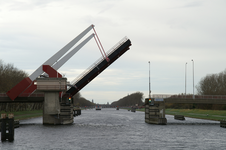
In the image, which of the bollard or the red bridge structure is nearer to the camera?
the bollard

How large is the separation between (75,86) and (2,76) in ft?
90.2

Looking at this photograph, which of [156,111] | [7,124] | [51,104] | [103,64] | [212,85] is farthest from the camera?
[212,85]

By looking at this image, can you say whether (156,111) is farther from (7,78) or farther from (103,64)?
(7,78)

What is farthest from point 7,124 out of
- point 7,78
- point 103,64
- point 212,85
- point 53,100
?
point 212,85

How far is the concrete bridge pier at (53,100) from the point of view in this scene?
4472cm

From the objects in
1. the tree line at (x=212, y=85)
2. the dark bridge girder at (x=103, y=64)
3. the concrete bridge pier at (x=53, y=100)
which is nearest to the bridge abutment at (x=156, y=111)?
the dark bridge girder at (x=103, y=64)

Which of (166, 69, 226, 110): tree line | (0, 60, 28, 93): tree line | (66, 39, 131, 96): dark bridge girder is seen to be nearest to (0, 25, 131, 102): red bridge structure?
(66, 39, 131, 96): dark bridge girder

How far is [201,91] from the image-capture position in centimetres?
9906

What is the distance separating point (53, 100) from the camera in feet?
149

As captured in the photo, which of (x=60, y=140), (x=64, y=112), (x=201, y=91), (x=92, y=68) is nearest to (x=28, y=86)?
(x=64, y=112)

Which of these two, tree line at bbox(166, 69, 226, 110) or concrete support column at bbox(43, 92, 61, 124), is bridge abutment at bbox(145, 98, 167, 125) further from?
tree line at bbox(166, 69, 226, 110)

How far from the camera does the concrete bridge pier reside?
44.7m

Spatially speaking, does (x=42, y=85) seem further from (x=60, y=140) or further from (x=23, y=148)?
(x=23, y=148)

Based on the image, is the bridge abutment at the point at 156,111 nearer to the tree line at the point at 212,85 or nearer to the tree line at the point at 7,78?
the tree line at the point at 7,78
